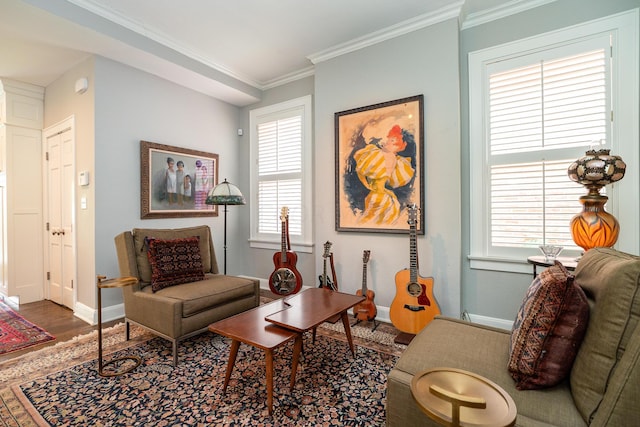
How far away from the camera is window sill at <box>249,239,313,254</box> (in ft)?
13.3

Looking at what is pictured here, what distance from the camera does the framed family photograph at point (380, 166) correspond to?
303 cm

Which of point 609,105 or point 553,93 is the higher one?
point 553,93

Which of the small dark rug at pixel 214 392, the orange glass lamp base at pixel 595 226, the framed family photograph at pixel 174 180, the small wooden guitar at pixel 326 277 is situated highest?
the framed family photograph at pixel 174 180

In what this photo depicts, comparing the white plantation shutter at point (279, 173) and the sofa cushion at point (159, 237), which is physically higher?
the white plantation shutter at point (279, 173)

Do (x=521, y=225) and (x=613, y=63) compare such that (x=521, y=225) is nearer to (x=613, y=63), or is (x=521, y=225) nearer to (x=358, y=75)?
(x=613, y=63)

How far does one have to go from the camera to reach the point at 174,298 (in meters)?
2.45

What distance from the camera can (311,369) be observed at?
2.21 m

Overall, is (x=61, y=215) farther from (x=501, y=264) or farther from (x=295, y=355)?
(x=501, y=264)

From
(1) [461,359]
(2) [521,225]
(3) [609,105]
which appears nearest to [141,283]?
(1) [461,359]

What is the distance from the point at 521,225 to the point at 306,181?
2441 mm

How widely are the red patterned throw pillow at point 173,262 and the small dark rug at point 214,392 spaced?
604 millimetres

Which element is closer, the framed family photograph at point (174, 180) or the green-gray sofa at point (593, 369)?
the green-gray sofa at point (593, 369)

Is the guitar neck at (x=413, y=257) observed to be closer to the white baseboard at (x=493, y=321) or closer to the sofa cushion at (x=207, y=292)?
the white baseboard at (x=493, y=321)

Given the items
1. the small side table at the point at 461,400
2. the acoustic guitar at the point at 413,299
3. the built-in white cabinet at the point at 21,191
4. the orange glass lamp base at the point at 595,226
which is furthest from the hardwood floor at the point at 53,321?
the orange glass lamp base at the point at 595,226
